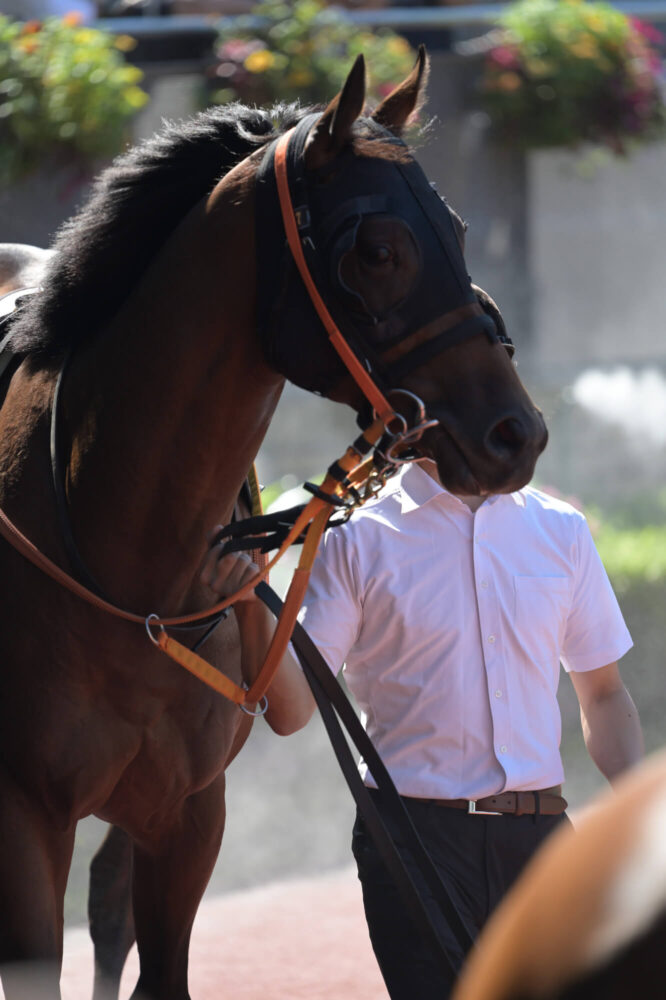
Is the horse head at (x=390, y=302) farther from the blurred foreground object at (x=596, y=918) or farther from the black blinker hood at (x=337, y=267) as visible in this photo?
the blurred foreground object at (x=596, y=918)

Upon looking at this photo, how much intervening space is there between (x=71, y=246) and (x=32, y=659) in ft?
2.35

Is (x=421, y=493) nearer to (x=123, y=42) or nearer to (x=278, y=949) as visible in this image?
(x=278, y=949)

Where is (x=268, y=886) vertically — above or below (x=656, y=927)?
below

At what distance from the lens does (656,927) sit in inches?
28.2

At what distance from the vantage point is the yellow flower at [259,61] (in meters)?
7.16

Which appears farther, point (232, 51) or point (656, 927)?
point (232, 51)

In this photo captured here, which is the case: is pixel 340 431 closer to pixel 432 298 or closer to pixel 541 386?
pixel 541 386

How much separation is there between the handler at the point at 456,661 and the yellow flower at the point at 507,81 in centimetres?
587

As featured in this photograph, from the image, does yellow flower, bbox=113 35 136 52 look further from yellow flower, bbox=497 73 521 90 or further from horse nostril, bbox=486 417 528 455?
horse nostril, bbox=486 417 528 455

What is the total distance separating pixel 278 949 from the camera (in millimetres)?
4094

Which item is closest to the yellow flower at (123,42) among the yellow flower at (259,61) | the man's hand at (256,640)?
the yellow flower at (259,61)

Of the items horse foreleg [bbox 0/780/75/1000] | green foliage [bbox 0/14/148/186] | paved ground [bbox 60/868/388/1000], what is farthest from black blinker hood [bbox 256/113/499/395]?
green foliage [bbox 0/14/148/186]

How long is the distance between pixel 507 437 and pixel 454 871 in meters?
0.79

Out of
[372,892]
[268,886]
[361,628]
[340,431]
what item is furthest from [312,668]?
[340,431]
